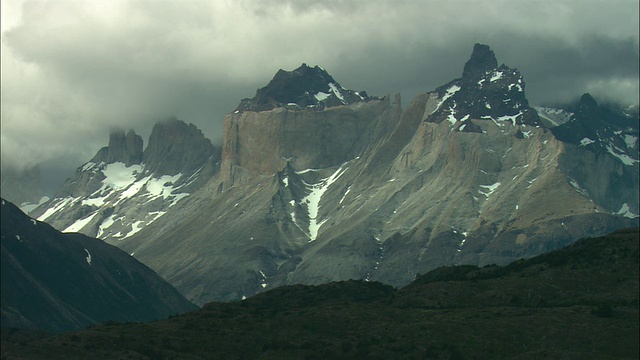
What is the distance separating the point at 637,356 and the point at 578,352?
1041 centimetres

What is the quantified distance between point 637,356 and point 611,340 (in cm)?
854

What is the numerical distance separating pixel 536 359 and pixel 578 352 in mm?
7824

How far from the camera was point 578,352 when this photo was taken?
646ft

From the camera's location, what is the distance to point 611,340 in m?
198

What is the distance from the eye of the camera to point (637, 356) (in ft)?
624

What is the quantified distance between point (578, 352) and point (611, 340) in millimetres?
6300

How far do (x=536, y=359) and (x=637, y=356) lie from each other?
52.7ft

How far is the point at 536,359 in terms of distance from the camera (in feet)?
638
